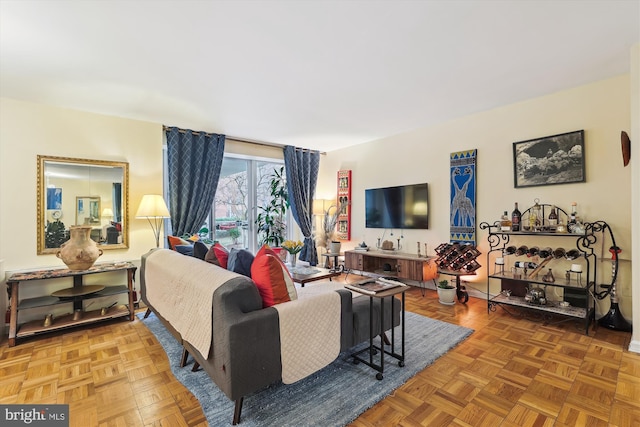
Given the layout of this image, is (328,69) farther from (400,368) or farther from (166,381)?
(166,381)

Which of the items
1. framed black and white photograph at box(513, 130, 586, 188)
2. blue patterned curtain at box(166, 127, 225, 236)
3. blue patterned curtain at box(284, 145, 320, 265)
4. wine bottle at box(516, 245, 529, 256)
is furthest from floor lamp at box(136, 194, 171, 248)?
framed black and white photograph at box(513, 130, 586, 188)

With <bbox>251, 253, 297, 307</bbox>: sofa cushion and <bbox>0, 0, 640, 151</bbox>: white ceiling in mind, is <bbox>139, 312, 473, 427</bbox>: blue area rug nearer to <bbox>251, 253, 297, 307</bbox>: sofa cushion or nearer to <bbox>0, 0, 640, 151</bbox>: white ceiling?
<bbox>251, 253, 297, 307</bbox>: sofa cushion

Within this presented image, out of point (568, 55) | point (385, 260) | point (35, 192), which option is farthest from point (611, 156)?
point (35, 192)

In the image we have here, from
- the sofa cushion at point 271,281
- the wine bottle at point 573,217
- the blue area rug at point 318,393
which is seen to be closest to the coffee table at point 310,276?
the blue area rug at point 318,393

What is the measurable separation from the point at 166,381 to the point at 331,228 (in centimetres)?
401

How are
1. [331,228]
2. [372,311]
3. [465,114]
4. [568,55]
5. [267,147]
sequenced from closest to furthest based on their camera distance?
1. [372,311]
2. [568,55]
3. [465,114]
4. [267,147]
5. [331,228]

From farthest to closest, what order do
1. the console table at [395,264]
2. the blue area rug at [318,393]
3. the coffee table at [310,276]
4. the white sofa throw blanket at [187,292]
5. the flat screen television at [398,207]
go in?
the flat screen television at [398,207] < the console table at [395,264] < the coffee table at [310,276] < the white sofa throw blanket at [187,292] < the blue area rug at [318,393]

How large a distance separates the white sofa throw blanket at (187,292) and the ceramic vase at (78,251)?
76 cm

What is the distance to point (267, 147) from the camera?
535 cm

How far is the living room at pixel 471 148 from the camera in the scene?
283 cm

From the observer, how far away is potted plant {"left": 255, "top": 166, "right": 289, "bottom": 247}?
5551 millimetres

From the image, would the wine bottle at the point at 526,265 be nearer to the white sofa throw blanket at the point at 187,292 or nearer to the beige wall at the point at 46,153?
the white sofa throw blanket at the point at 187,292

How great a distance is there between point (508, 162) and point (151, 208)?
440 centimetres

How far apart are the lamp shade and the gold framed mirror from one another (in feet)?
1.04
